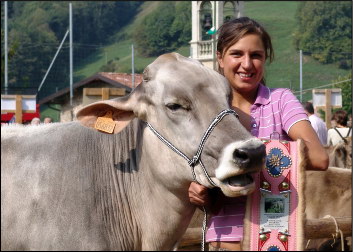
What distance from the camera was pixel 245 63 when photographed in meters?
4.43

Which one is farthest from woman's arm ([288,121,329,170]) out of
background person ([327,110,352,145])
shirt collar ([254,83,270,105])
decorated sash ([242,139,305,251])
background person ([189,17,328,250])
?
background person ([327,110,352,145])

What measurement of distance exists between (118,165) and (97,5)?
230 feet

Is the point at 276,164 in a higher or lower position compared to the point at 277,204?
higher

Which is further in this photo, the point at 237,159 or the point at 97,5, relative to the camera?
the point at 97,5

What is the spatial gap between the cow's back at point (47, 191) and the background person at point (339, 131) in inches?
357

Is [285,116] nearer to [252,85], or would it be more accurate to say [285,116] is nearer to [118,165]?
[252,85]

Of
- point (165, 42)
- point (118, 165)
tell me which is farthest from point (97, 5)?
point (118, 165)

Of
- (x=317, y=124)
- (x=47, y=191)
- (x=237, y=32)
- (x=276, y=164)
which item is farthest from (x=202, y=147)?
(x=317, y=124)

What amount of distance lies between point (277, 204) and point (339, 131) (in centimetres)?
963

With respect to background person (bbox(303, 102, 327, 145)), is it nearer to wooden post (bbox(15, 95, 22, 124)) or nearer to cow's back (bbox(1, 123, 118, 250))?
wooden post (bbox(15, 95, 22, 124))

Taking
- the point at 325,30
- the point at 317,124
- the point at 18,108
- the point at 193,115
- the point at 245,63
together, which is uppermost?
the point at 325,30

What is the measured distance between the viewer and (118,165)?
4.57 metres

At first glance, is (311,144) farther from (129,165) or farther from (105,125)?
(105,125)

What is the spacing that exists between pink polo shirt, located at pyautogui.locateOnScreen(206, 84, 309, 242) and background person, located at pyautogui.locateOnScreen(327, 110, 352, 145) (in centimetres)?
866
